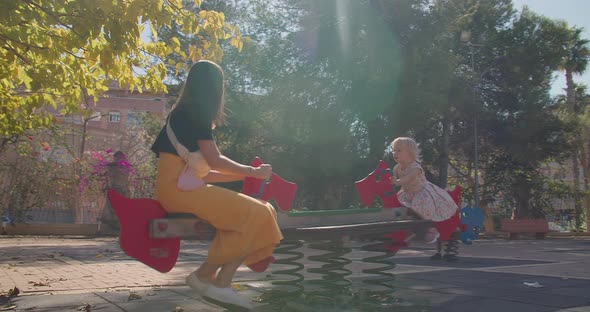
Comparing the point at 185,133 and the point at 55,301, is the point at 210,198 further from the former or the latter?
the point at 55,301

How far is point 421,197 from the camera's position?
520 cm

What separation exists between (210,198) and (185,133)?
0.49 m

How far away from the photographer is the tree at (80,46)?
4.57 m

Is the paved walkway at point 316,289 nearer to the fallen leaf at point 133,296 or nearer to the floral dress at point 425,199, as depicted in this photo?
the fallen leaf at point 133,296

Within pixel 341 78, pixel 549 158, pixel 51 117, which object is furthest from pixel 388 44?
pixel 51 117

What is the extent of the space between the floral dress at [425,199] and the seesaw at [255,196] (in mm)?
173

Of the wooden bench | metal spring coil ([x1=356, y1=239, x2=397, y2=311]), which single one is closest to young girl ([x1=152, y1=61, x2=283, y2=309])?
metal spring coil ([x1=356, y1=239, x2=397, y2=311])

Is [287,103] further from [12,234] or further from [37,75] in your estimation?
[37,75]

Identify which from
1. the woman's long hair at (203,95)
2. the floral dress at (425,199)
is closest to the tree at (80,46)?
the woman's long hair at (203,95)

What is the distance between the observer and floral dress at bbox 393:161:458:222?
512cm

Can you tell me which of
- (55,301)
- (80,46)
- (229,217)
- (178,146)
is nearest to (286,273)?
(229,217)

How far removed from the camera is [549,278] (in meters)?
6.72

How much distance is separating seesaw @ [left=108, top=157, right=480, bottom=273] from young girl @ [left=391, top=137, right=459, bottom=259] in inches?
5.4

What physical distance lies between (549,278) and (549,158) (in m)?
22.5
